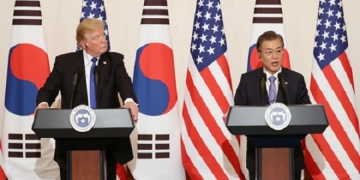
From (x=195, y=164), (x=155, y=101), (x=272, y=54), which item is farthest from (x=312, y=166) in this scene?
(x=272, y=54)

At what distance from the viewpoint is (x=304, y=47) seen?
6.68 m

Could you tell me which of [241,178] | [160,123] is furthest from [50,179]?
[241,178]

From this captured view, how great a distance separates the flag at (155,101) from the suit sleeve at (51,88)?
142cm

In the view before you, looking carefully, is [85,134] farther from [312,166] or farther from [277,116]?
[312,166]

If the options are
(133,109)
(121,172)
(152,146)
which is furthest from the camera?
(121,172)

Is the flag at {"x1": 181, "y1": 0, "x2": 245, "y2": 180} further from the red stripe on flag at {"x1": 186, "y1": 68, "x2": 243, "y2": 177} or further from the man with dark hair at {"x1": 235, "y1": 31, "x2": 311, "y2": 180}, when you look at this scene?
the man with dark hair at {"x1": 235, "y1": 31, "x2": 311, "y2": 180}

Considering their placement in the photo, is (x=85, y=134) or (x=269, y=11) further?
(x=269, y=11)

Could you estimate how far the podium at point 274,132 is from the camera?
3980 mm

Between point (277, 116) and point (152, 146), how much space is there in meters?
2.09

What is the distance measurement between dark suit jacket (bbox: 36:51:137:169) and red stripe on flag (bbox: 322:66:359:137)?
2129 mm

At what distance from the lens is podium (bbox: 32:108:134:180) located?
3932mm

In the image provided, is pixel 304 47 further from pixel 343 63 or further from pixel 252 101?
pixel 252 101

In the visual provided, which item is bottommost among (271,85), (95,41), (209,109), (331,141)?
(331,141)

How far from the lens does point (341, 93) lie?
5.91 m
